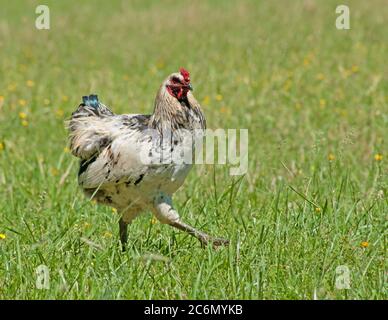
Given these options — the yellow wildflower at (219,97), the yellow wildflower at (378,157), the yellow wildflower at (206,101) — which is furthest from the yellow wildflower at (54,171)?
the yellow wildflower at (219,97)

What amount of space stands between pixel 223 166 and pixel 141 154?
7.52 ft

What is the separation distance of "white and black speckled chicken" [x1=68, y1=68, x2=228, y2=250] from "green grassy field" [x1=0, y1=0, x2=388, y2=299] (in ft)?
0.81

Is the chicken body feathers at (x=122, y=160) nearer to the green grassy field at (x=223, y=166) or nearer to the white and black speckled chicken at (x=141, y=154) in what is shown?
the white and black speckled chicken at (x=141, y=154)

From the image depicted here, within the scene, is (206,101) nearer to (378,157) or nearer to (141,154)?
(378,157)

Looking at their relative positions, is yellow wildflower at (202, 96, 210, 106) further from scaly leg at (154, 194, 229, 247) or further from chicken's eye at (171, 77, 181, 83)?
scaly leg at (154, 194, 229, 247)

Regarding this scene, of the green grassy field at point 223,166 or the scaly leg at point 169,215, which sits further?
the scaly leg at point 169,215

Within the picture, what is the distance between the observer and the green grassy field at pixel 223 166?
190 inches

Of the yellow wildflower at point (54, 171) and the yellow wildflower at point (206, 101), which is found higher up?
the yellow wildflower at point (206, 101)

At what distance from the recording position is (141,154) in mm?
5508

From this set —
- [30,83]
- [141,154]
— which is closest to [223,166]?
[141,154]

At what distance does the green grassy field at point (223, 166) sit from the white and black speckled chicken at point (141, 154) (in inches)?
9.7

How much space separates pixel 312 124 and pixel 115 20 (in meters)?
9.28

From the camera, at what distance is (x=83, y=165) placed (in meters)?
6.09

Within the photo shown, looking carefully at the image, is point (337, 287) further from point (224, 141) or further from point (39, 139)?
point (39, 139)
